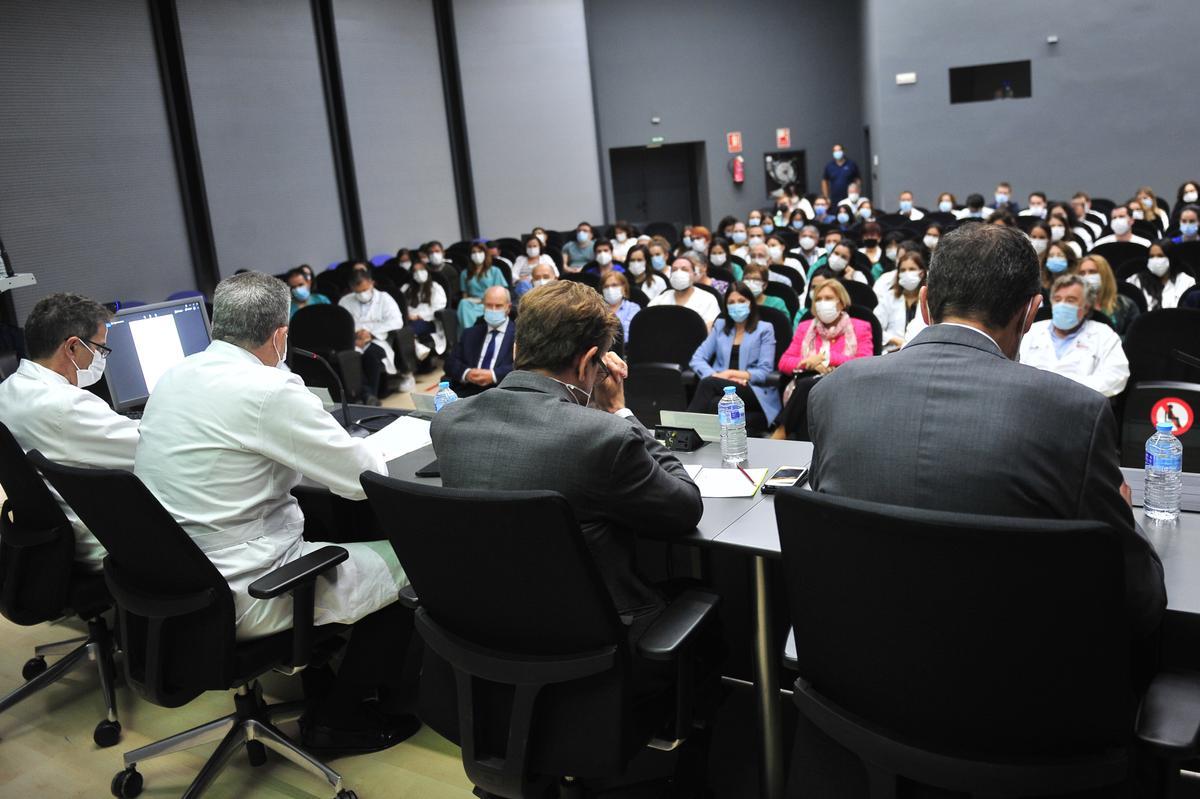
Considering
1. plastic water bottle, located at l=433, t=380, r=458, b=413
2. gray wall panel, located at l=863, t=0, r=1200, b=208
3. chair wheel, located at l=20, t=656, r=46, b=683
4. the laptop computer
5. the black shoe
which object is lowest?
the black shoe

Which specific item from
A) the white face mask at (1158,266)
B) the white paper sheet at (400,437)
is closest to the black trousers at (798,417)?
the white paper sheet at (400,437)

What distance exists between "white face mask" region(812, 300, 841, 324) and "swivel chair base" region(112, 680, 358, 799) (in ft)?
10.9

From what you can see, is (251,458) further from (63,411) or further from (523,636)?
(523,636)

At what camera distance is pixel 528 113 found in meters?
13.8

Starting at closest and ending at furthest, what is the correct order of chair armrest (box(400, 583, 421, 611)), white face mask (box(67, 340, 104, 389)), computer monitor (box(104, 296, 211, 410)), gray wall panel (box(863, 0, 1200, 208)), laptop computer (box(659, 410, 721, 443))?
chair armrest (box(400, 583, 421, 611))
laptop computer (box(659, 410, 721, 443))
white face mask (box(67, 340, 104, 389))
computer monitor (box(104, 296, 211, 410))
gray wall panel (box(863, 0, 1200, 208))

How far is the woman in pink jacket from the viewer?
497 centimetres

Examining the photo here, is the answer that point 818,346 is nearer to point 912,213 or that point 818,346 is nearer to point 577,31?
point 912,213

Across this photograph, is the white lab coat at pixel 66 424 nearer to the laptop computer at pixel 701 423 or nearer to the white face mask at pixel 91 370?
the white face mask at pixel 91 370

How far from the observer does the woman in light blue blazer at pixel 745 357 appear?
5.12 m

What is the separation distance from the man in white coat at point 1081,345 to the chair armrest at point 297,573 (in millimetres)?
3221

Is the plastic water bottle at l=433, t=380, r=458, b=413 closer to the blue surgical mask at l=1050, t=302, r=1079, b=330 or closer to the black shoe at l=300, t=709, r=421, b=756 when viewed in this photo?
the black shoe at l=300, t=709, r=421, b=756

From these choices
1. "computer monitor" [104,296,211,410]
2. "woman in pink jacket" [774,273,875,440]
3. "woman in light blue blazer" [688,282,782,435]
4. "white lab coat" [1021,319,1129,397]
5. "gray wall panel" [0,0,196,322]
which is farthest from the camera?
"gray wall panel" [0,0,196,322]

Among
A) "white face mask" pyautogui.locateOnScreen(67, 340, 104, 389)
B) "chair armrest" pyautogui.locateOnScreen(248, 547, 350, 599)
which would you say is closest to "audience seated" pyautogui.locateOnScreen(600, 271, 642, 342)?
"white face mask" pyautogui.locateOnScreen(67, 340, 104, 389)

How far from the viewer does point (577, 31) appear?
568 inches
